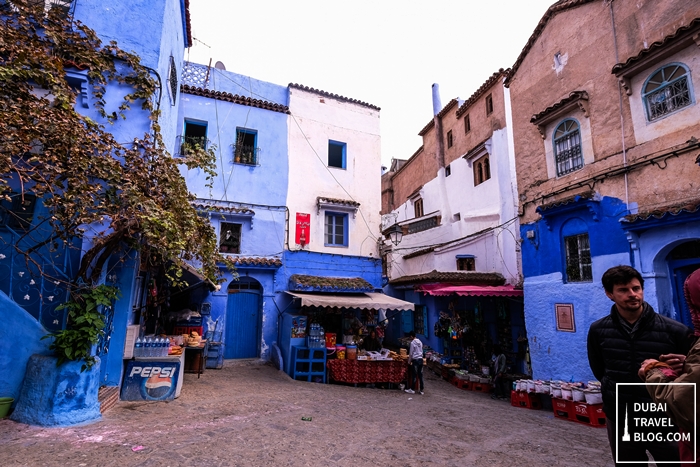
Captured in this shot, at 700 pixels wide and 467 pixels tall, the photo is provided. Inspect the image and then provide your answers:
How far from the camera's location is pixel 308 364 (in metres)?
11.4

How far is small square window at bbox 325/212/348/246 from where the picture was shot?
14953 millimetres

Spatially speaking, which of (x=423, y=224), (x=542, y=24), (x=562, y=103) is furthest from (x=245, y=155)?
(x=423, y=224)

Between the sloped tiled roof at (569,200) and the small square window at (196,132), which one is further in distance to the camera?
the small square window at (196,132)

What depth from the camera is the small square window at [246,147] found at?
554 inches

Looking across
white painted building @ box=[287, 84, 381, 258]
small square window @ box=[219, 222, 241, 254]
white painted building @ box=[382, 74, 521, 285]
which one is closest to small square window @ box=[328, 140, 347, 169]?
white painted building @ box=[287, 84, 381, 258]

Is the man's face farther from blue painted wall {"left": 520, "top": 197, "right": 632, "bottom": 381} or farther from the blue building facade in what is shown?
the blue building facade

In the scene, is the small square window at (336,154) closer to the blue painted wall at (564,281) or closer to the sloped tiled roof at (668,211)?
the blue painted wall at (564,281)

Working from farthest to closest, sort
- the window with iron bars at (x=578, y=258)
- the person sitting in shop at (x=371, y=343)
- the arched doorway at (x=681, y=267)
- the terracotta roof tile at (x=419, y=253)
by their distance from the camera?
the terracotta roof tile at (x=419, y=253), the person sitting in shop at (x=371, y=343), the window with iron bars at (x=578, y=258), the arched doorway at (x=681, y=267)

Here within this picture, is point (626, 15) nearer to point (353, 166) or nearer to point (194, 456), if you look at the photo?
point (353, 166)

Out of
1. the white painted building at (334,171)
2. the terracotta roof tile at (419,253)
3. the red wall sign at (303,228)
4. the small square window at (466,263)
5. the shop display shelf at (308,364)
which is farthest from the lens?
the terracotta roof tile at (419,253)

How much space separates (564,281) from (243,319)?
10.3m

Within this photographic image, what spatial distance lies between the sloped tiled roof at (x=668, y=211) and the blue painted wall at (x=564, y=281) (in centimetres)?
71

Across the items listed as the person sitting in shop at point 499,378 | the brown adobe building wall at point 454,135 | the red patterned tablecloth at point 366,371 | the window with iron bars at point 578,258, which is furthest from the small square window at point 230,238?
the brown adobe building wall at point 454,135

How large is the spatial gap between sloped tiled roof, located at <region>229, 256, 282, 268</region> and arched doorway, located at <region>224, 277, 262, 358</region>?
0.80m
